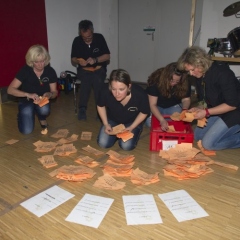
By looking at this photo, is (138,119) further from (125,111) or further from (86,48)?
(86,48)

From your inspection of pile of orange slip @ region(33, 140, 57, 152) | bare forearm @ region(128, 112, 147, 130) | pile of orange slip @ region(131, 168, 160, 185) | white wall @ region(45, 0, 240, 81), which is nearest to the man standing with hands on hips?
pile of orange slip @ region(33, 140, 57, 152)

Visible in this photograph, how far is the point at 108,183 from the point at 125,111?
2.58ft

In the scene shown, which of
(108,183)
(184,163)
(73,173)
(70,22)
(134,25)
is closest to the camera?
(108,183)

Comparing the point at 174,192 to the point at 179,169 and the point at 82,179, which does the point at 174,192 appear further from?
the point at 82,179

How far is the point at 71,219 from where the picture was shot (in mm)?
1576

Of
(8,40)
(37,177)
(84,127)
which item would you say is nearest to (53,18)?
(8,40)

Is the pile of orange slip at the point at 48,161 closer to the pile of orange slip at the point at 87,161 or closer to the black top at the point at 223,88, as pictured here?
the pile of orange slip at the point at 87,161

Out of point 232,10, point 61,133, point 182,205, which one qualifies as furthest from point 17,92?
point 232,10

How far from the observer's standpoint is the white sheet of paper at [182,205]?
5.26 ft

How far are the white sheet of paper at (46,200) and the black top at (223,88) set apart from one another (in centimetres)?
145

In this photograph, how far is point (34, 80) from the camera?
286 centimetres

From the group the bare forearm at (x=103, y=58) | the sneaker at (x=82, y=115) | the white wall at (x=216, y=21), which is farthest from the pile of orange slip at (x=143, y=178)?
the white wall at (x=216, y=21)

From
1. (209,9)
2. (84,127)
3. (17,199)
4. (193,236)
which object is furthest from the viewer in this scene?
(209,9)

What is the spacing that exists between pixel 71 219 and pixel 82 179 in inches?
18.2
